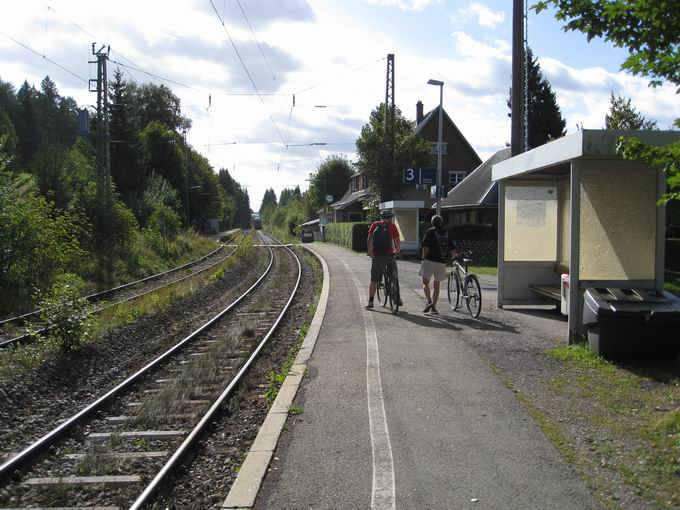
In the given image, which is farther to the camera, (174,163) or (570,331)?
(174,163)

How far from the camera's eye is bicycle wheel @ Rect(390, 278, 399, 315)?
10.8 metres

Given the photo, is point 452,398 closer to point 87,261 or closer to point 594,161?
point 594,161

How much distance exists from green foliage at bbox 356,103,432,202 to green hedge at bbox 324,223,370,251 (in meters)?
2.32

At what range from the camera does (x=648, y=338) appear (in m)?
6.62

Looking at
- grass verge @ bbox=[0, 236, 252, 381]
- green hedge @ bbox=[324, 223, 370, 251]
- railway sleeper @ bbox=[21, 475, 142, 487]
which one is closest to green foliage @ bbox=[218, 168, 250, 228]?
green hedge @ bbox=[324, 223, 370, 251]

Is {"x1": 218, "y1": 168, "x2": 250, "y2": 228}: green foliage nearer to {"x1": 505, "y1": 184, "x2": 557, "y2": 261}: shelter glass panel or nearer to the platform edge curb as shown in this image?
{"x1": 505, "y1": 184, "x2": 557, "y2": 261}: shelter glass panel

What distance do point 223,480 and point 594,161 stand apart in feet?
20.4

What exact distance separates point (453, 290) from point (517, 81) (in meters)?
5.40

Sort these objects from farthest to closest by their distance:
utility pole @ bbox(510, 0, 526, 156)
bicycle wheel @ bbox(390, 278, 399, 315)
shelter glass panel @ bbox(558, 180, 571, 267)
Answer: utility pole @ bbox(510, 0, 526, 156), shelter glass panel @ bbox(558, 180, 571, 267), bicycle wheel @ bbox(390, 278, 399, 315)

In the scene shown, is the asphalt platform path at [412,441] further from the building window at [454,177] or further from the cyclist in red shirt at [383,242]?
the building window at [454,177]

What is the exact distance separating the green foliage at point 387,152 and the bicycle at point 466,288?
20.6 m

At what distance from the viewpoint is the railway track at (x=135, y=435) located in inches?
172

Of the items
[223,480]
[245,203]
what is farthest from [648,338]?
[245,203]

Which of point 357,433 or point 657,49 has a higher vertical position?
point 657,49
